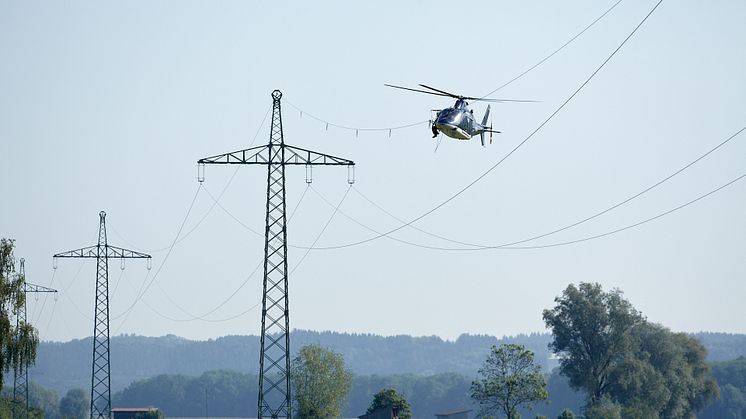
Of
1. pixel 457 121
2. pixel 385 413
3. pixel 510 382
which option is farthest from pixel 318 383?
pixel 457 121

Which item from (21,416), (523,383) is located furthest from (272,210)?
(21,416)

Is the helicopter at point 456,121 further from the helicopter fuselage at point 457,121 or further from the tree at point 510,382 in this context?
the tree at point 510,382

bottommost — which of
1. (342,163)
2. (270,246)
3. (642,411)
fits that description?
(642,411)

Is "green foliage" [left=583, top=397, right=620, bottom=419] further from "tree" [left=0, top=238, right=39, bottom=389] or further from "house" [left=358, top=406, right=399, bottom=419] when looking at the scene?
"tree" [left=0, top=238, right=39, bottom=389]

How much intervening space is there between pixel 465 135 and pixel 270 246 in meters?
17.0

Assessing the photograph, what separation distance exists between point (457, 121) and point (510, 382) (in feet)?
182

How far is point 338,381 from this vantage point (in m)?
144

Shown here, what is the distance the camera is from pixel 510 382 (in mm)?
117000

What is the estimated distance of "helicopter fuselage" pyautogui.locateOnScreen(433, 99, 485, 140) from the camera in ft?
218

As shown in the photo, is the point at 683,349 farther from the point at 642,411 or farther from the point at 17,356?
the point at 17,356

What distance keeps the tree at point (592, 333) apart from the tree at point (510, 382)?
1759 cm

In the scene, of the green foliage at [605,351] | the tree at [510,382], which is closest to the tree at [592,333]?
the green foliage at [605,351]

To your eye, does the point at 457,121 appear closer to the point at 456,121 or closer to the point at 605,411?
the point at 456,121

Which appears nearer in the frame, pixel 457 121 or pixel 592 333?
pixel 457 121
